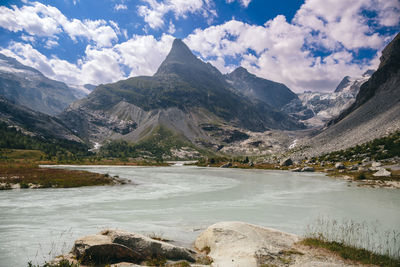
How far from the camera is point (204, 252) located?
15.3 m

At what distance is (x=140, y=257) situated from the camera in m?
12.8

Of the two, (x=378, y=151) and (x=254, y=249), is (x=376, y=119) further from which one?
(x=254, y=249)

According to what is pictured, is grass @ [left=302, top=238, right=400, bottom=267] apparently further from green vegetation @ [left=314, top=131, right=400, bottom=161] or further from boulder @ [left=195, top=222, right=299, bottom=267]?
green vegetation @ [left=314, top=131, right=400, bottom=161]

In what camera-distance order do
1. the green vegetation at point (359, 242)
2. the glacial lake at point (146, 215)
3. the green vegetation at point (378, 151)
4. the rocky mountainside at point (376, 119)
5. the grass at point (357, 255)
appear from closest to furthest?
the grass at point (357, 255)
the green vegetation at point (359, 242)
the glacial lake at point (146, 215)
the green vegetation at point (378, 151)
the rocky mountainside at point (376, 119)

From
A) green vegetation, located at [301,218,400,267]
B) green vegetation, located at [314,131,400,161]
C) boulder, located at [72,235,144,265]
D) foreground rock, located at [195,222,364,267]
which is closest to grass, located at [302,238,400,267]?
green vegetation, located at [301,218,400,267]

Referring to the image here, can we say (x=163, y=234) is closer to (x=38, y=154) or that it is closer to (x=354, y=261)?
(x=354, y=261)

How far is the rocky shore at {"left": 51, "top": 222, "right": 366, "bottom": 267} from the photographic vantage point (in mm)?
12016

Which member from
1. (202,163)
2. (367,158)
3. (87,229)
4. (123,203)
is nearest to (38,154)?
(202,163)

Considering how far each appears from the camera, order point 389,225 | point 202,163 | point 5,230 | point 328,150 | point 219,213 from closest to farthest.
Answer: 1. point 5,230
2. point 389,225
3. point 219,213
4. point 328,150
5. point 202,163

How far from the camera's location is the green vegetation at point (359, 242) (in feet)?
42.2

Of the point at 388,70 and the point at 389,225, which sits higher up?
the point at 388,70

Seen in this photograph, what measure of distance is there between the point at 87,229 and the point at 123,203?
13.7 metres

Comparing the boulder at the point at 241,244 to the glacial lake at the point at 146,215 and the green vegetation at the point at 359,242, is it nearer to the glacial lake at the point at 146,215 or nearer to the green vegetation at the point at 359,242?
the green vegetation at the point at 359,242

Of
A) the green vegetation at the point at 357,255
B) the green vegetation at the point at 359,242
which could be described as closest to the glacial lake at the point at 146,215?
the green vegetation at the point at 359,242
